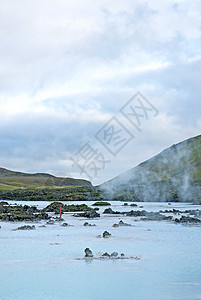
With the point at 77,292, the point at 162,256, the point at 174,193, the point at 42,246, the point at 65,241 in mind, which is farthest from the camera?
the point at 174,193

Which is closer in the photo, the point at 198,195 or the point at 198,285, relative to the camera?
the point at 198,285

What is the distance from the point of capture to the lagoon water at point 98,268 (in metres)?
19.7

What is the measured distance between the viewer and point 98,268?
24734mm

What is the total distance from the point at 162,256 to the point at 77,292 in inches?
414

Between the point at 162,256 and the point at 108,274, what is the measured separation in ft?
22.7

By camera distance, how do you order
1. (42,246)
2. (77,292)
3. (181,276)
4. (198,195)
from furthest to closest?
(198,195)
(42,246)
(181,276)
(77,292)

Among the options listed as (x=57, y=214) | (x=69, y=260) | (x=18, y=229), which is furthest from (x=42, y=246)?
(x=57, y=214)

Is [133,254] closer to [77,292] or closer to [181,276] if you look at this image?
[181,276]

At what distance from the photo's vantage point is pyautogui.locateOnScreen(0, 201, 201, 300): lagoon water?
19.7m

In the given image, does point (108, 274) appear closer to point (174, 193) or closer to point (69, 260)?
point (69, 260)

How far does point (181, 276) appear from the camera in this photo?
75.6 feet

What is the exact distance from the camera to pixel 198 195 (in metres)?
136

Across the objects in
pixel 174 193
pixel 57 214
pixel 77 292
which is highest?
pixel 174 193

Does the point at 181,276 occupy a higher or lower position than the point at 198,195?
lower
